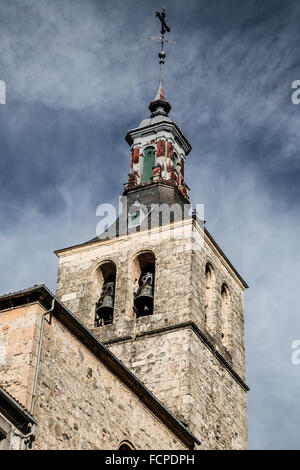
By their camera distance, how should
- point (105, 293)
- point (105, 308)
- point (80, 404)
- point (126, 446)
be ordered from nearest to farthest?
point (80, 404), point (126, 446), point (105, 308), point (105, 293)

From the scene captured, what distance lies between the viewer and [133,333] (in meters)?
19.3

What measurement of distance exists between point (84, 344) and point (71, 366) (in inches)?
24.5

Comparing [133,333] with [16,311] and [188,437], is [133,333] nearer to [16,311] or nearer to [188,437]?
[188,437]

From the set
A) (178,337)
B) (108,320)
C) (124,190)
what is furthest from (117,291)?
(124,190)

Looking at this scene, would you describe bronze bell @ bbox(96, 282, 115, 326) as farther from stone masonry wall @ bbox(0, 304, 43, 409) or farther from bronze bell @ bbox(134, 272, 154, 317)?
stone masonry wall @ bbox(0, 304, 43, 409)

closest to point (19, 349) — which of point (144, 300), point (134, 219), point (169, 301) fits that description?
point (169, 301)

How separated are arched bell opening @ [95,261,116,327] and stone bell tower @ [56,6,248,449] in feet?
0.08

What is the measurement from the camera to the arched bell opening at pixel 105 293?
20500mm

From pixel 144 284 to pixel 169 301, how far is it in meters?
1.16

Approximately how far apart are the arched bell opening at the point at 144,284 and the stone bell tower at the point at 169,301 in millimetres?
25

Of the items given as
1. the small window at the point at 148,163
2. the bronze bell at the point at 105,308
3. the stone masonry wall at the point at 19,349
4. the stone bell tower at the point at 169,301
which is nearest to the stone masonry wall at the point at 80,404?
the stone masonry wall at the point at 19,349

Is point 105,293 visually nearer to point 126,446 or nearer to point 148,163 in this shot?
point 148,163

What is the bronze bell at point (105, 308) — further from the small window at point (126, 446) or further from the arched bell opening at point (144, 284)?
the small window at point (126, 446)

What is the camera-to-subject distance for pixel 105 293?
68.8 ft
